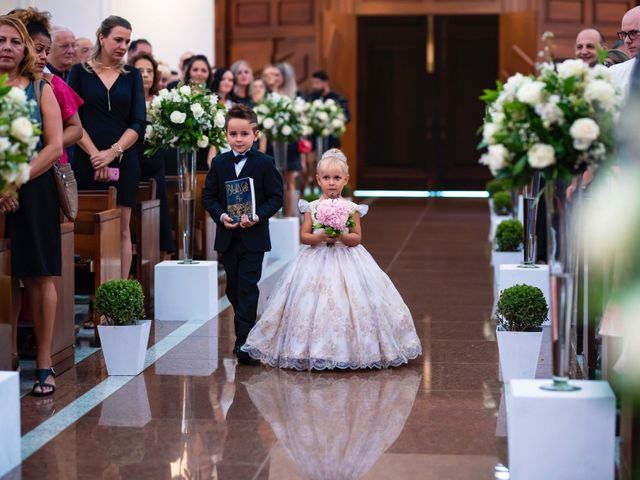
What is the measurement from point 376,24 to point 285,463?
1796 centimetres

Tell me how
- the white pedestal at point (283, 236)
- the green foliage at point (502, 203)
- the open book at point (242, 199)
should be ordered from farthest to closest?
the green foliage at point (502, 203)
the white pedestal at point (283, 236)
the open book at point (242, 199)

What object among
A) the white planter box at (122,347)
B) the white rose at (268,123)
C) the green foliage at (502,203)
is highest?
the white rose at (268,123)

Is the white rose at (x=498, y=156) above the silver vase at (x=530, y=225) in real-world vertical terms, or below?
above

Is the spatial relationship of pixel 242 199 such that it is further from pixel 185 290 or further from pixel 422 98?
pixel 422 98

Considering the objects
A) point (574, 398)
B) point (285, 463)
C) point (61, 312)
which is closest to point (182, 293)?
point (61, 312)

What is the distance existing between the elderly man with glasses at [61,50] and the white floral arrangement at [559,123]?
493cm

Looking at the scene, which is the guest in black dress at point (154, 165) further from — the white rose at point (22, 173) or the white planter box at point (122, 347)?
the white rose at point (22, 173)

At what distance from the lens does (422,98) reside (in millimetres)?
22828

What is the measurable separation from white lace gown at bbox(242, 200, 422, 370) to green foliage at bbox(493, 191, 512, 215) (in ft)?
21.3

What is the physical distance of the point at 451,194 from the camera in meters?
22.8

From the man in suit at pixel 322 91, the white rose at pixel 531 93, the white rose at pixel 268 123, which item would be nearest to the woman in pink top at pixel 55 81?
the white rose at pixel 531 93

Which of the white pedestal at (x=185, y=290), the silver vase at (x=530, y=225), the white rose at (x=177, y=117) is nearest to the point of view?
the silver vase at (x=530, y=225)

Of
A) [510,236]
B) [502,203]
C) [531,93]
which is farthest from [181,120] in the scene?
[502,203]

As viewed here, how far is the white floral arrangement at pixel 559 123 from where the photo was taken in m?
4.77
